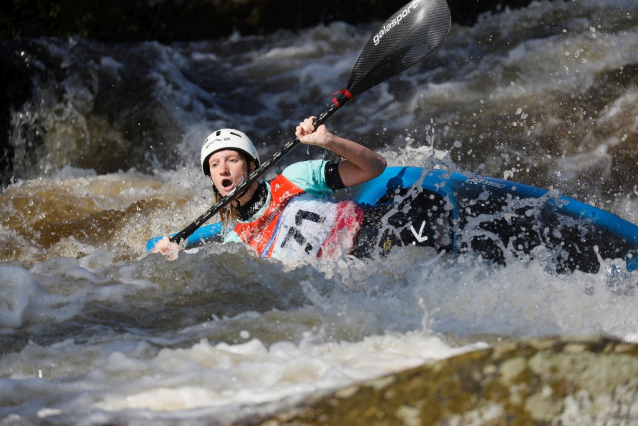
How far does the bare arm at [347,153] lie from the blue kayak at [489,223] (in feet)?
0.75

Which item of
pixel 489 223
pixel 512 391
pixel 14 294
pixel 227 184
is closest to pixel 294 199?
pixel 227 184

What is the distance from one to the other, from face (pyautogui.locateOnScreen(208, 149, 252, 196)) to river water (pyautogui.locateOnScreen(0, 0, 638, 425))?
0.38m

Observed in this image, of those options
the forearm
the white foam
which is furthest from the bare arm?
the white foam

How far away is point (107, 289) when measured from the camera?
272cm

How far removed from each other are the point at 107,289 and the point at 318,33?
6.41m

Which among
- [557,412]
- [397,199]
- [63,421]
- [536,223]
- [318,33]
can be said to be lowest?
[557,412]

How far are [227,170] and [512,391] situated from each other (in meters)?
2.12

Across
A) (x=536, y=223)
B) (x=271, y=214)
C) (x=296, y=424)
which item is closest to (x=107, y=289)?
(x=271, y=214)

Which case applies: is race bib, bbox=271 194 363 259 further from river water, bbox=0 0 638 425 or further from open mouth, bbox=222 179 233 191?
open mouth, bbox=222 179 233 191

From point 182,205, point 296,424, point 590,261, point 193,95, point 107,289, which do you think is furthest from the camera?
point 193,95

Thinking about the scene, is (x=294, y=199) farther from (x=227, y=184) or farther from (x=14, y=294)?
(x=14, y=294)

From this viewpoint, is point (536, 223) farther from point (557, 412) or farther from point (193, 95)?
point (193, 95)

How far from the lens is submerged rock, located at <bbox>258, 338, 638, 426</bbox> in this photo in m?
1.25

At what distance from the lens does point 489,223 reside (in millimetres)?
3010
